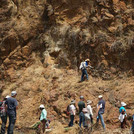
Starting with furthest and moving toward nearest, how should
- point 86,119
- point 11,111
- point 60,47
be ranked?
point 60,47, point 86,119, point 11,111

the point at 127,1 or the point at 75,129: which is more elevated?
the point at 127,1

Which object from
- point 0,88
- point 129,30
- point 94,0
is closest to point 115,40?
point 129,30

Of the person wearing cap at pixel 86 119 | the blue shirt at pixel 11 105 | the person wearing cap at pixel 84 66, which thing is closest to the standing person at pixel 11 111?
the blue shirt at pixel 11 105

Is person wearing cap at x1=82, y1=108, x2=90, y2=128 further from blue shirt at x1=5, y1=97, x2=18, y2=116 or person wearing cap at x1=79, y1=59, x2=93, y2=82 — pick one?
person wearing cap at x1=79, y1=59, x2=93, y2=82

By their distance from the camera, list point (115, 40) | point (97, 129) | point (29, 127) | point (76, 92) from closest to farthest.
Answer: point (97, 129), point (29, 127), point (76, 92), point (115, 40)

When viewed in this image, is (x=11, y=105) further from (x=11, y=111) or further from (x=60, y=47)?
(x=60, y=47)

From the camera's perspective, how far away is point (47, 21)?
1672 cm

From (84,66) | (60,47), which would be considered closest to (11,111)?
(84,66)

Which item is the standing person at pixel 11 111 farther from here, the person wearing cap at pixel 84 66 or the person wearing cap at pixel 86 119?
the person wearing cap at pixel 84 66

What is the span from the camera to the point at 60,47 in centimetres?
1505

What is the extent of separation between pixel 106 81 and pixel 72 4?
21.1ft

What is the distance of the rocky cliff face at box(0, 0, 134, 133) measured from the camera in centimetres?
1260

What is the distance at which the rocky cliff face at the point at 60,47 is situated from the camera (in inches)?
496

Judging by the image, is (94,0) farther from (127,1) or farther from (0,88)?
(0,88)
